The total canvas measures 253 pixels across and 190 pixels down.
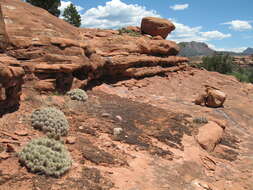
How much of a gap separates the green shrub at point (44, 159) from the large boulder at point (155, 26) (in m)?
14.9

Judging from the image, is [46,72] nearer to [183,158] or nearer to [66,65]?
[66,65]

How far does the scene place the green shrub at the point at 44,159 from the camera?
4.16m

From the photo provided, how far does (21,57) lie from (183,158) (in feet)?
17.8

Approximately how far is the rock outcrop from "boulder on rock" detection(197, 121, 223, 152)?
4616mm

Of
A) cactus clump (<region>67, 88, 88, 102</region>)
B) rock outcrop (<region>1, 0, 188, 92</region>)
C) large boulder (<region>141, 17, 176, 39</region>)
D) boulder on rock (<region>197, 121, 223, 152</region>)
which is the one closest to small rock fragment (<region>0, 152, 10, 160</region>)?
rock outcrop (<region>1, 0, 188, 92</region>)

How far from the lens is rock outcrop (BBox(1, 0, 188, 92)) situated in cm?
798

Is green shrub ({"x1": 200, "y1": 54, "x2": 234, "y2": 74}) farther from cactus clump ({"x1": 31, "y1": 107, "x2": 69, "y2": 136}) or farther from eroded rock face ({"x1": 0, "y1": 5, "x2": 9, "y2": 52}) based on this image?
eroded rock face ({"x1": 0, "y1": 5, "x2": 9, "y2": 52})

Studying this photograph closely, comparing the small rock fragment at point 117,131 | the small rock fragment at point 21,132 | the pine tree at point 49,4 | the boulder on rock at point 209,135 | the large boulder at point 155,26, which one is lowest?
the boulder on rock at point 209,135

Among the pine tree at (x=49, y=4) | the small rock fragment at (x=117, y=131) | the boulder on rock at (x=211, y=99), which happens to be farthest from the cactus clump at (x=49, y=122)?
the pine tree at (x=49, y=4)

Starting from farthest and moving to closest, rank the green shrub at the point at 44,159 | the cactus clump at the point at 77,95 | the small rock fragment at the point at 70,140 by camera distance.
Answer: the cactus clump at the point at 77,95, the small rock fragment at the point at 70,140, the green shrub at the point at 44,159

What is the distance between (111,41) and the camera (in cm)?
1349

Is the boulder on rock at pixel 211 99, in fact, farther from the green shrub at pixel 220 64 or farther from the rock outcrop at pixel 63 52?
the green shrub at pixel 220 64

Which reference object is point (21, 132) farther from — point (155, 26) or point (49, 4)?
point (49, 4)

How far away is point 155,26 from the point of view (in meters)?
18.2
